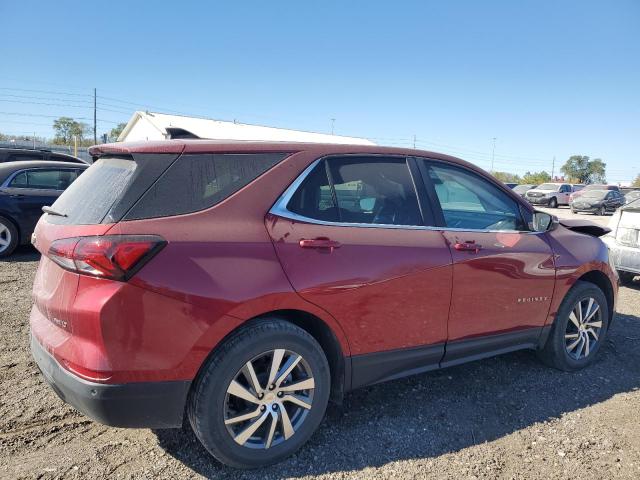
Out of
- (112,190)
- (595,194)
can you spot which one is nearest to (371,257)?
(112,190)

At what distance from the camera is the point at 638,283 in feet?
23.9

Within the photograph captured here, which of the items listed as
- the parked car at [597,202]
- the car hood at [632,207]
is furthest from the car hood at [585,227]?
the parked car at [597,202]

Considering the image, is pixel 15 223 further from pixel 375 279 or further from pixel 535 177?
pixel 535 177

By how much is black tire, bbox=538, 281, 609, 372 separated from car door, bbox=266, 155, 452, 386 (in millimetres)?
1308

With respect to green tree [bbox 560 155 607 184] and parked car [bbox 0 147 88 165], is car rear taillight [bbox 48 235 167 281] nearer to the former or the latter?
parked car [bbox 0 147 88 165]

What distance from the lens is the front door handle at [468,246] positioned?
3.10m

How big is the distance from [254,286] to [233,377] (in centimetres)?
47

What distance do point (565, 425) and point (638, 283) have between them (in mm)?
5369

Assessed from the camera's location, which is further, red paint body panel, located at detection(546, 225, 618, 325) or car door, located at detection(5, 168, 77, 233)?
car door, located at detection(5, 168, 77, 233)

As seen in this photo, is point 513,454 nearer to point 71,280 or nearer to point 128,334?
point 128,334

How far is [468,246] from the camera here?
3.14 metres

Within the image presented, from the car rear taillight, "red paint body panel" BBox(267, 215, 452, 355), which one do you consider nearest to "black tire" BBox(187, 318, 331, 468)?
"red paint body panel" BBox(267, 215, 452, 355)

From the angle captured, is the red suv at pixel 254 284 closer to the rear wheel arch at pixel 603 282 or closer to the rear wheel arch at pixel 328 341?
the rear wheel arch at pixel 328 341

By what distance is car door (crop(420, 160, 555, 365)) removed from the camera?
124 inches
